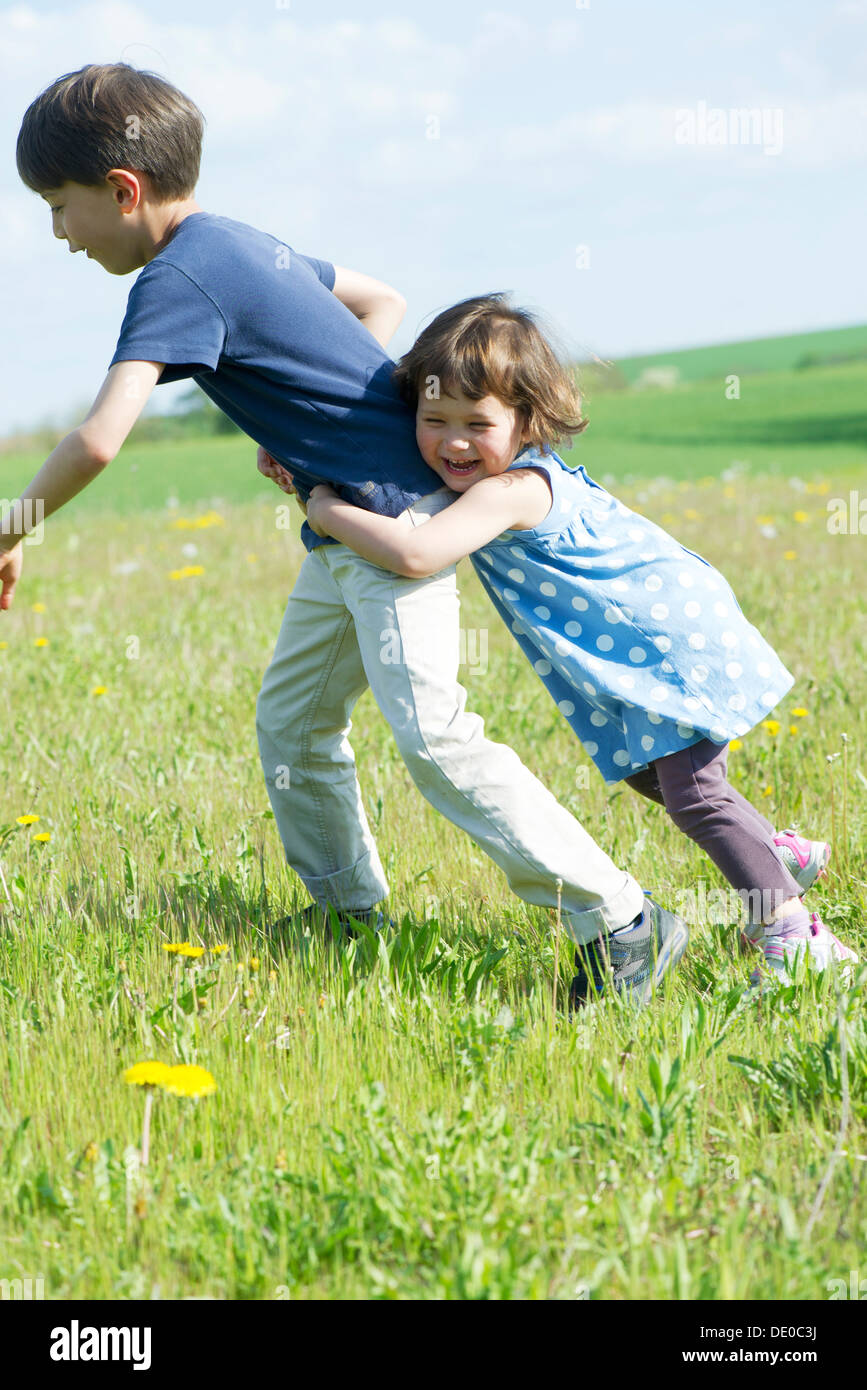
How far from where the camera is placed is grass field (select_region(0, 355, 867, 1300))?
1787 millimetres

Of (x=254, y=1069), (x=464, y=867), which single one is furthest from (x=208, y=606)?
(x=254, y=1069)

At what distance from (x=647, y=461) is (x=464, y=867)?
20.8m

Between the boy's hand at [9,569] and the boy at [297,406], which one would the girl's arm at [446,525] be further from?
the boy's hand at [9,569]

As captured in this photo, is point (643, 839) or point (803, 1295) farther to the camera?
point (643, 839)

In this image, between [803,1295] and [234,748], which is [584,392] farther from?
[234,748]

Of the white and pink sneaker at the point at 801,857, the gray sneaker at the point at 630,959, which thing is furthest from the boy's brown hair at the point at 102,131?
the white and pink sneaker at the point at 801,857

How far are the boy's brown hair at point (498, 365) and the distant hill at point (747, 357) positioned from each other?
4877cm

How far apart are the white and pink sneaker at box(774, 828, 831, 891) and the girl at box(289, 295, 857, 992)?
0.11m

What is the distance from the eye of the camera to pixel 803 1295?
5.51 feet

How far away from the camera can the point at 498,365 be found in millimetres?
2471

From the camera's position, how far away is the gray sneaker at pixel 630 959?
8.66ft

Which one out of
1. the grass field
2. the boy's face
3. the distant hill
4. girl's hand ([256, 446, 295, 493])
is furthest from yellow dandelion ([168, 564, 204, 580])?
the distant hill

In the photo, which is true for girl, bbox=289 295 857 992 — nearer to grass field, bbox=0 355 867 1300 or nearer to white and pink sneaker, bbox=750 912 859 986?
white and pink sneaker, bbox=750 912 859 986
